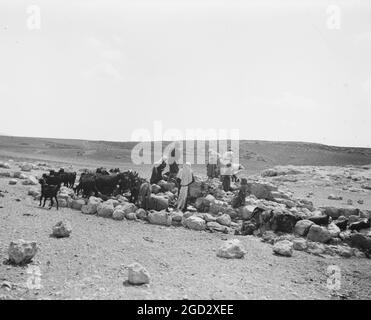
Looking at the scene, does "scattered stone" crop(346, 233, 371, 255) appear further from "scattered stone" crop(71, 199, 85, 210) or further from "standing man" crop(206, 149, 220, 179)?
"standing man" crop(206, 149, 220, 179)

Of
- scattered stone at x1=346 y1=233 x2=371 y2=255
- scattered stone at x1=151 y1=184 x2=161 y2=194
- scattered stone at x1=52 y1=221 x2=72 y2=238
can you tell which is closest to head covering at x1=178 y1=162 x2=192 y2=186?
scattered stone at x1=151 y1=184 x2=161 y2=194

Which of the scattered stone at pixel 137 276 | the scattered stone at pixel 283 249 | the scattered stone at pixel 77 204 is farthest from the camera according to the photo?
the scattered stone at pixel 77 204

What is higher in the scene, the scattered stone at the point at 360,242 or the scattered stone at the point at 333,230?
the scattered stone at the point at 333,230

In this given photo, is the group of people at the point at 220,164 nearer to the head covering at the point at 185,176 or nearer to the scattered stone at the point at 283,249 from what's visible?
the head covering at the point at 185,176

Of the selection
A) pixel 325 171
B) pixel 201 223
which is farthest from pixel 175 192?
pixel 325 171

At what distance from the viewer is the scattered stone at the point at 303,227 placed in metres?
10.2

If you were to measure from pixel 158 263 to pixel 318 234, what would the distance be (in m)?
4.90

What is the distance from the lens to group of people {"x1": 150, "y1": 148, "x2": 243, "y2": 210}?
1223 centimetres

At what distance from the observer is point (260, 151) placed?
54562 mm

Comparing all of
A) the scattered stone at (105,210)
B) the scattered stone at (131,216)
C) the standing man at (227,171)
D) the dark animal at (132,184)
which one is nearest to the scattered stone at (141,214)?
the scattered stone at (131,216)

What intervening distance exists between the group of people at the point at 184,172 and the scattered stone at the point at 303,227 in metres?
3.62

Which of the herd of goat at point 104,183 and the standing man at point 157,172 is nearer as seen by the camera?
the herd of goat at point 104,183

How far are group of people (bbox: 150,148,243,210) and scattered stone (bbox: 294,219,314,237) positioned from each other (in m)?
3.62
